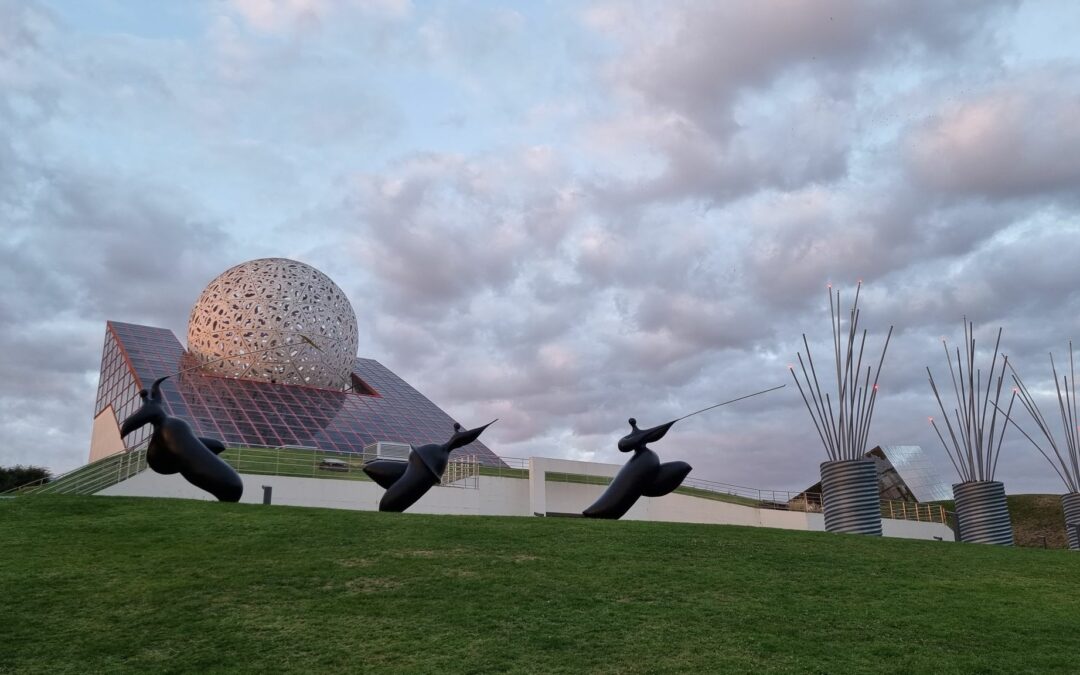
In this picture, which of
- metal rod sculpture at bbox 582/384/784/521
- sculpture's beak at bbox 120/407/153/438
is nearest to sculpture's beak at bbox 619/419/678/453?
metal rod sculpture at bbox 582/384/784/521

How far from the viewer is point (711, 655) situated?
26.6 feet

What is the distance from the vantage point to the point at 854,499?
65.3ft

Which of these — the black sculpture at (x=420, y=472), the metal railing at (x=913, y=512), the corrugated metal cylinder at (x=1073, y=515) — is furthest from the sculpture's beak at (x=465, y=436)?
the metal railing at (x=913, y=512)

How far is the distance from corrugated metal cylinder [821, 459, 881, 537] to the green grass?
5.35 meters

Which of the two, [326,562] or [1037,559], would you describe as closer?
[326,562]

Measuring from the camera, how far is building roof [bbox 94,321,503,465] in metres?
32.8

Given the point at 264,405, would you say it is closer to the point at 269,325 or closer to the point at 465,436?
the point at 269,325

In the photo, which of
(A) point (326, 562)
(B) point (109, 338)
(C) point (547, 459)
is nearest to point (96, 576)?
(A) point (326, 562)

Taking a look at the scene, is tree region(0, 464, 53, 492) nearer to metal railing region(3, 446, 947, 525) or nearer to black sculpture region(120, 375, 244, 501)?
metal railing region(3, 446, 947, 525)

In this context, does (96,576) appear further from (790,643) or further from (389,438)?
(389,438)

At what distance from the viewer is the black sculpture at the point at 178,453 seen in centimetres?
1602

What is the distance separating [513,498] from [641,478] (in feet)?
44.6

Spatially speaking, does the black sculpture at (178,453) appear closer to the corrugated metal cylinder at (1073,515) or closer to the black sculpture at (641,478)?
the black sculpture at (641,478)

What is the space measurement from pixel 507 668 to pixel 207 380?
108ft
